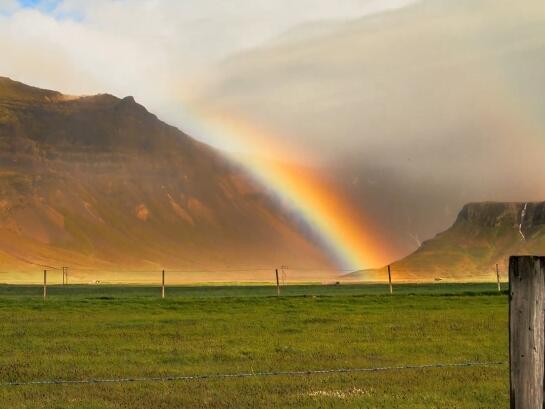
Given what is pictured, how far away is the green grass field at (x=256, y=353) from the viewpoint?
1512 cm

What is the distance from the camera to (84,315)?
36938mm

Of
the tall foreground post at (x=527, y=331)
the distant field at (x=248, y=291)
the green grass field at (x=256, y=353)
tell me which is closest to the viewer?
the tall foreground post at (x=527, y=331)

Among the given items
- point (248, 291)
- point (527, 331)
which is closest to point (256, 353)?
point (527, 331)

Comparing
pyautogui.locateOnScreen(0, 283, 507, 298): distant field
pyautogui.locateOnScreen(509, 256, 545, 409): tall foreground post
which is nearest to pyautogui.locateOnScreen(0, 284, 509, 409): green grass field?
pyautogui.locateOnScreen(509, 256, 545, 409): tall foreground post

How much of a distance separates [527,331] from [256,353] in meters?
15.5

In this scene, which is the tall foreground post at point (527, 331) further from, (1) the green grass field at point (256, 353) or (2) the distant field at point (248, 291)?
(2) the distant field at point (248, 291)

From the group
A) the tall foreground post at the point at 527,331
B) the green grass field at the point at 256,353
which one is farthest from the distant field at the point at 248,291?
the tall foreground post at the point at 527,331

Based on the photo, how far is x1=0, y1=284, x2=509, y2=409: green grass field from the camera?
1512 centimetres

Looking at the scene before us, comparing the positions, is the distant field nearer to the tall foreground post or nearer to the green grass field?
the green grass field

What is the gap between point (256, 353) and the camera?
21.8 meters

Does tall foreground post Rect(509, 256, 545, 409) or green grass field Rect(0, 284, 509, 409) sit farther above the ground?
tall foreground post Rect(509, 256, 545, 409)

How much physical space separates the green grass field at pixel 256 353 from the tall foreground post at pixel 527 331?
7.82 m

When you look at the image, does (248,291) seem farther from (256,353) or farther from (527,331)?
(527,331)

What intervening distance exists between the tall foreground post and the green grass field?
25.7 feet
